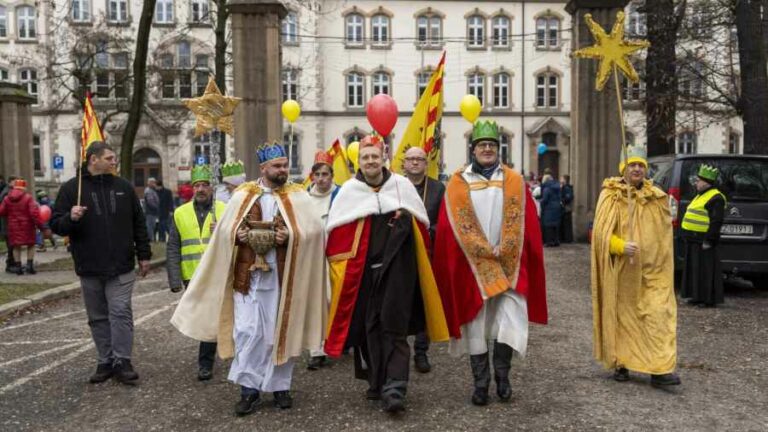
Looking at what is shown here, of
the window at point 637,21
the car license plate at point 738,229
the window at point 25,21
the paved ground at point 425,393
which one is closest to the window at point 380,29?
the window at point 25,21

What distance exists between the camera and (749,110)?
13.4 m

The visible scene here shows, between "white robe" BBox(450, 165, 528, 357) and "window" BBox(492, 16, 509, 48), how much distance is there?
4099 cm

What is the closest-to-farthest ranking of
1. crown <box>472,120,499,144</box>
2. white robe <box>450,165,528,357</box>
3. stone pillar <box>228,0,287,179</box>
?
1. white robe <box>450,165,528,357</box>
2. crown <box>472,120,499,144</box>
3. stone pillar <box>228,0,287,179</box>

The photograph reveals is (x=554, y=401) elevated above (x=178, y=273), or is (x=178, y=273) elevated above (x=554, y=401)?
(x=178, y=273)

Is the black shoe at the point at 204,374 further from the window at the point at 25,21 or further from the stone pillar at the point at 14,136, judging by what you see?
the window at the point at 25,21

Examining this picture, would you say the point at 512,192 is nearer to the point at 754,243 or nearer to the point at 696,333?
the point at 696,333

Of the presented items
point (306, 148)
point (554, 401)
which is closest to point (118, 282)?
point (554, 401)

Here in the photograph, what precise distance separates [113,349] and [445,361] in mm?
2953

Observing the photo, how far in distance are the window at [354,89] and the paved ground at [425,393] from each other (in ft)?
121

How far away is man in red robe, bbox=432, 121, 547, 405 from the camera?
543 centimetres

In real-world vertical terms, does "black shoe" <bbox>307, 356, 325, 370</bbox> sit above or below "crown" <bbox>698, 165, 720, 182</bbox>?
below

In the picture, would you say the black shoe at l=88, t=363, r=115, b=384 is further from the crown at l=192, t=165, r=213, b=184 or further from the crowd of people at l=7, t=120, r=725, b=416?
the crown at l=192, t=165, r=213, b=184

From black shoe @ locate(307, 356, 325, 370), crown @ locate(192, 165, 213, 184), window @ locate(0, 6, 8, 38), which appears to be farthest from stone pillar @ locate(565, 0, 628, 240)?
window @ locate(0, 6, 8, 38)

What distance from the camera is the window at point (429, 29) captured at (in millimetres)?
44312
